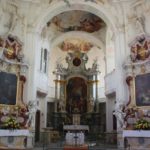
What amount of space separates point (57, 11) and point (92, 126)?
31.4 feet

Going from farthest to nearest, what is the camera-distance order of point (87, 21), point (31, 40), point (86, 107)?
point (86, 107) < point (87, 21) < point (31, 40)

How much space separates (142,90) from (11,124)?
6531 mm

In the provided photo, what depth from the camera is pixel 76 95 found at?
21.7 meters

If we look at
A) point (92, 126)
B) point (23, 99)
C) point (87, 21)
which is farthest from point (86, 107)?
point (23, 99)

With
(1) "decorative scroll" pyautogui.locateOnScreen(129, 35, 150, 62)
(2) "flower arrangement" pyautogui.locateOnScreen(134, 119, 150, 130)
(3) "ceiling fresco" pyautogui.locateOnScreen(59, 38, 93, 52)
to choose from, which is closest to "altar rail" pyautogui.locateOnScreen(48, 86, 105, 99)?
(3) "ceiling fresco" pyautogui.locateOnScreen(59, 38, 93, 52)

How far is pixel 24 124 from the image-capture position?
493 inches

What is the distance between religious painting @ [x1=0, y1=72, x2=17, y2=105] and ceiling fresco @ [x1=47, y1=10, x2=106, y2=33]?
724 cm

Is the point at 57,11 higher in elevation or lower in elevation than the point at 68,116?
higher

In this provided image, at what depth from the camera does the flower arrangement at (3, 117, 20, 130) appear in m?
11.5

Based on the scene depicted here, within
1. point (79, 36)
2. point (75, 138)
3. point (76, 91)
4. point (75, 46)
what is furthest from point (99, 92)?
point (75, 138)

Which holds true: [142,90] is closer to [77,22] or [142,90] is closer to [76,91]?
[77,22]

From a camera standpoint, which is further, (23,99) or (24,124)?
(23,99)

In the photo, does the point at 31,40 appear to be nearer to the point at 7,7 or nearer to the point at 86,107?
the point at 7,7

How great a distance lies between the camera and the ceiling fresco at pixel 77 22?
19.2 meters
